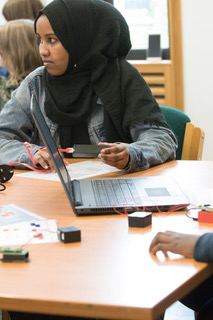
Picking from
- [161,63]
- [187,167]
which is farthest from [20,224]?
[161,63]

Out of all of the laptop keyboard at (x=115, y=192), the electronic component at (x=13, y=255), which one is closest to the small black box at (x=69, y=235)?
the electronic component at (x=13, y=255)

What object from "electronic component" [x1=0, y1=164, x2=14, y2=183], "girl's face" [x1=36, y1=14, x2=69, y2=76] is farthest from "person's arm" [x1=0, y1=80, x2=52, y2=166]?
"electronic component" [x1=0, y1=164, x2=14, y2=183]

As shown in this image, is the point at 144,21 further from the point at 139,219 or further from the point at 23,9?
the point at 139,219

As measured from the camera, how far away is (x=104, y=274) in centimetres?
92

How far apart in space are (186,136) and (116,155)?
2.09 feet

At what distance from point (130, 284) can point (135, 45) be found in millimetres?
3673

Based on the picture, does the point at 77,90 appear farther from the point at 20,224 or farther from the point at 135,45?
the point at 135,45

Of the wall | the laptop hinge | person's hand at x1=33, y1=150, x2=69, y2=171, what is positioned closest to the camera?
the laptop hinge

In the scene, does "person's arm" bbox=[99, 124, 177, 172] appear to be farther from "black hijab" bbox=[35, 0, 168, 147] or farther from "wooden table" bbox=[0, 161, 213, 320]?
"wooden table" bbox=[0, 161, 213, 320]

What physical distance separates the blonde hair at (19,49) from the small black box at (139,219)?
220 cm

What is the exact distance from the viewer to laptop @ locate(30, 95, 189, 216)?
4.26 ft

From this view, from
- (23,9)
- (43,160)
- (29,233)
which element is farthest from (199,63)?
(29,233)

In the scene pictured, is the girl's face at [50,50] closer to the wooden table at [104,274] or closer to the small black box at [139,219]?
the wooden table at [104,274]

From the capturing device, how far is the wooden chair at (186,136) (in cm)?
220
